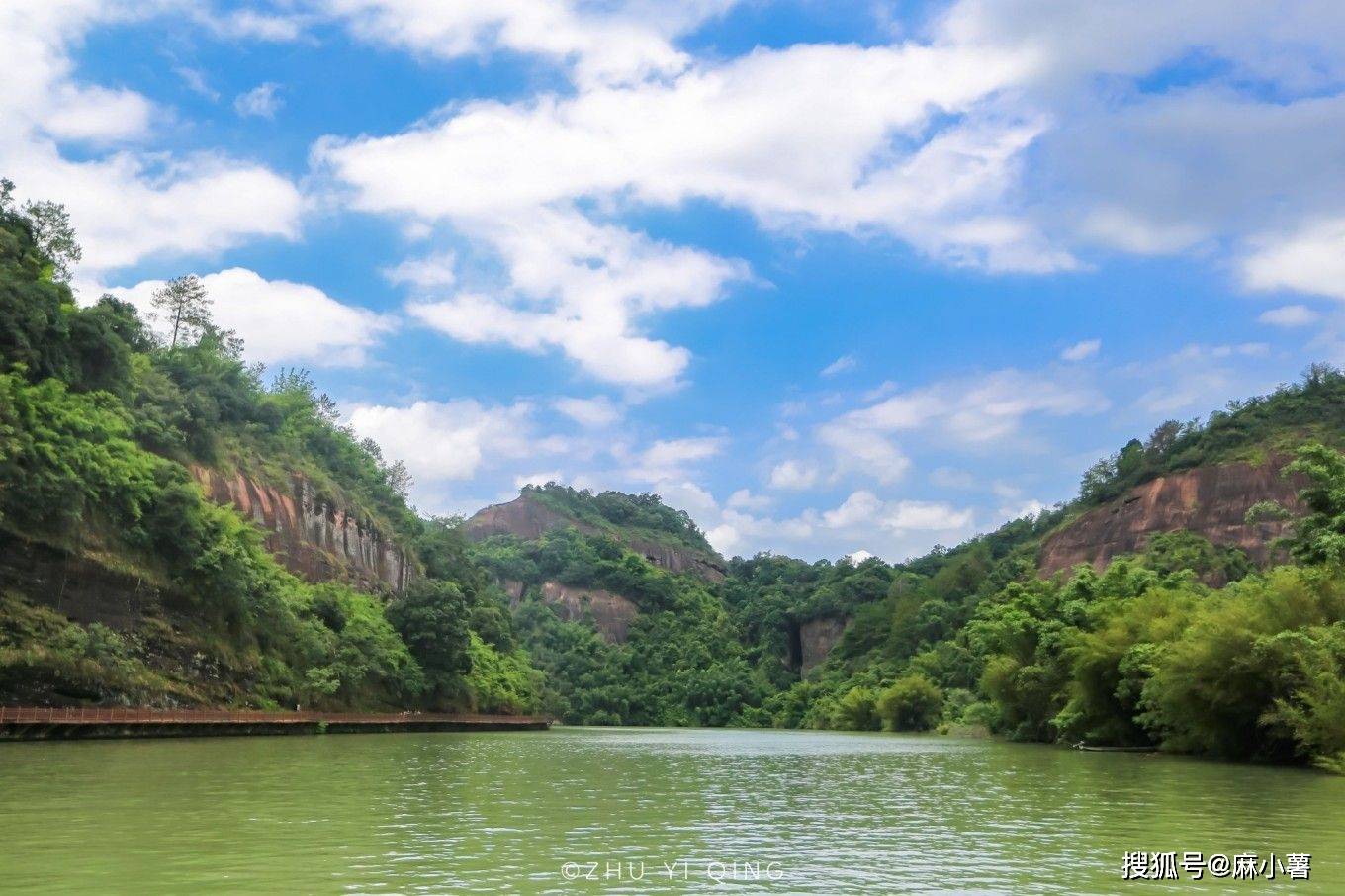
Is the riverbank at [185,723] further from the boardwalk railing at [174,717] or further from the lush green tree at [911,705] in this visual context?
the lush green tree at [911,705]

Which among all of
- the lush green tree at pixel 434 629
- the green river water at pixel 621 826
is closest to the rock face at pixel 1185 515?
the lush green tree at pixel 434 629

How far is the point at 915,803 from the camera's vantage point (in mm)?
23453

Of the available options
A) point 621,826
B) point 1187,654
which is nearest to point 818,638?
point 1187,654

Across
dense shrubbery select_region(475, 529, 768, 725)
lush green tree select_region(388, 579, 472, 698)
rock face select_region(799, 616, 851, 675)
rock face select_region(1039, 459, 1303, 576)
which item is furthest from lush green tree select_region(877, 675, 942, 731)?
rock face select_region(799, 616, 851, 675)

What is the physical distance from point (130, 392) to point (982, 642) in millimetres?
45793

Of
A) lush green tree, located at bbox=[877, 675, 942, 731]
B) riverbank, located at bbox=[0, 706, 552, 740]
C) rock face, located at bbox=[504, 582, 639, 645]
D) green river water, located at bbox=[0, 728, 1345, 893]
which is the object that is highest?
rock face, located at bbox=[504, 582, 639, 645]

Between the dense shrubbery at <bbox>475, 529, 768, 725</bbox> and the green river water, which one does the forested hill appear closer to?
the dense shrubbery at <bbox>475, 529, 768, 725</bbox>

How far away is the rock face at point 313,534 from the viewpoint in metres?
71.6

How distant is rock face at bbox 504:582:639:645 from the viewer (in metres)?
163

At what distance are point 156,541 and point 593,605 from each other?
114272mm

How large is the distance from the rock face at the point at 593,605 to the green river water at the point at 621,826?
13008 cm

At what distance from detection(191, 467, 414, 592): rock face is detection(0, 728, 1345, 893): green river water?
130 ft

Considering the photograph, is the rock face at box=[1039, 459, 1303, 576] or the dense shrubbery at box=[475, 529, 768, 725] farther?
the dense shrubbery at box=[475, 529, 768, 725]

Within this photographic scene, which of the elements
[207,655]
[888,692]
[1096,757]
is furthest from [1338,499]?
[888,692]
